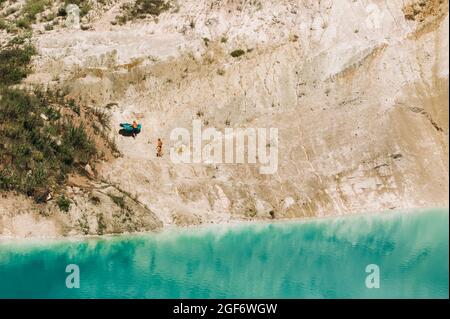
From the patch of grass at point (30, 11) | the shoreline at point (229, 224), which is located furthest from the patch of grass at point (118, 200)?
the patch of grass at point (30, 11)

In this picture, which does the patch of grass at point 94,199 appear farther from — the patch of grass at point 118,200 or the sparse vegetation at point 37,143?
the sparse vegetation at point 37,143

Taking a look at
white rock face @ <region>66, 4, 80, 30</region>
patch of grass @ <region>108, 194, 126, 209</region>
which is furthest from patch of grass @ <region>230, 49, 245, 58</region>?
patch of grass @ <region>108, 194, 126, 209</region>

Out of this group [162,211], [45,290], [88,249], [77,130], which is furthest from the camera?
[77,130]

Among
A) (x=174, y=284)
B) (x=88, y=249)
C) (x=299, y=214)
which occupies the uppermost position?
(x=174, y=284)

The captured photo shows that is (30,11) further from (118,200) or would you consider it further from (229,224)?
(229,224)

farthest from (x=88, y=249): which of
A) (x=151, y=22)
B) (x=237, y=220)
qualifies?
(x=151, y=22)

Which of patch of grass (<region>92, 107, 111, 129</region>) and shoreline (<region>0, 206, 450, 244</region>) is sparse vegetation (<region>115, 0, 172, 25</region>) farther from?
shoreline (<region>0, 206, 450, 244</region>)

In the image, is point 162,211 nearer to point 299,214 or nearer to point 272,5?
point 299,214
